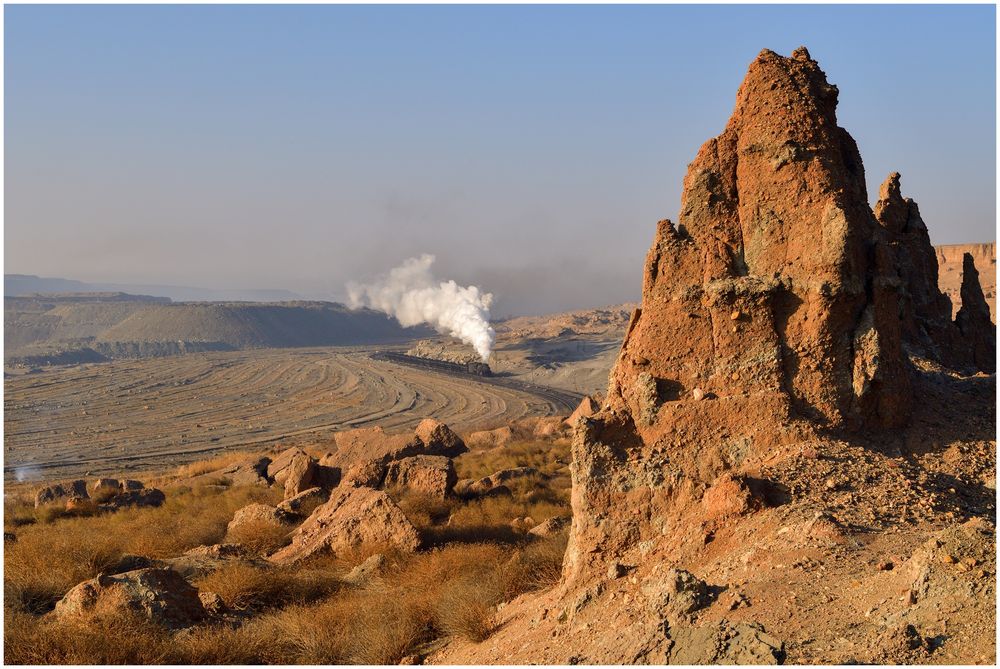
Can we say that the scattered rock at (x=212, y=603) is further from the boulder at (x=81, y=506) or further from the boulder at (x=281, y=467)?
the boulder at (x=281, y=467)

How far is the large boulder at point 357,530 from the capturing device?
11.6 metres

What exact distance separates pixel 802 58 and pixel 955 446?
483 centimetres

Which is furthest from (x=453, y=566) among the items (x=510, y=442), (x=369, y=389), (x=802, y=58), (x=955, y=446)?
(x=369, y=389)

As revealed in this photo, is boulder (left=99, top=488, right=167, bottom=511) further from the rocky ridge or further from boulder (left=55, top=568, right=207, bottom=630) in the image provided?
the rocky ridge

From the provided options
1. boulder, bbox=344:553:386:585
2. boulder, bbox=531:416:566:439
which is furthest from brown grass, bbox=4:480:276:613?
boulder, bbox=531:416:566:439

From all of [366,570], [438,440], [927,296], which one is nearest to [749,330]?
[366,570]

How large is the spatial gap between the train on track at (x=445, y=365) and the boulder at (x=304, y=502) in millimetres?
54411

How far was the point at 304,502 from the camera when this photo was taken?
52.2 feet

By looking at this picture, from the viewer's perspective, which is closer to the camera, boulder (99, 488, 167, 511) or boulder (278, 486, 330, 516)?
boulder (278, 486, 330, 516)

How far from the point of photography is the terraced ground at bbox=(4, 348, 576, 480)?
36.5m

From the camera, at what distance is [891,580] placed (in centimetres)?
507

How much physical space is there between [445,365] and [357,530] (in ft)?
216

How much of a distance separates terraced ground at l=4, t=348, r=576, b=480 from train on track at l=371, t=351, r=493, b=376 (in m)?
2.74

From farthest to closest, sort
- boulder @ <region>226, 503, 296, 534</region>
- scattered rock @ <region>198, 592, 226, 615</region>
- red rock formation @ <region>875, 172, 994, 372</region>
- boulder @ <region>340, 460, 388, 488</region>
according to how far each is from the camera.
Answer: boulder @ <region>340, 460, 388, 488</region>
red rock formation @ <region>875, 172, 994, 372</region>
boulder @ <region>226, 503, 296, 534</region>
scattered rock @ <region>198, 592, 226, 615</region>
